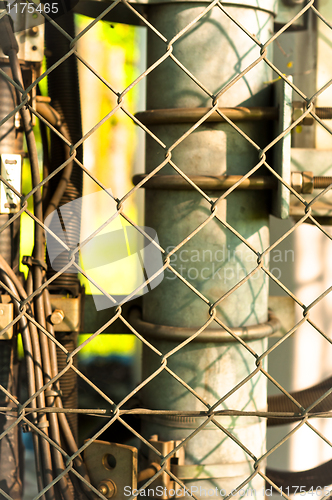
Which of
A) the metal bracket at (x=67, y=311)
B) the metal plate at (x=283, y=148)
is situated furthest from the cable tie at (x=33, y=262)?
the metal plate at (x=283, y=148)

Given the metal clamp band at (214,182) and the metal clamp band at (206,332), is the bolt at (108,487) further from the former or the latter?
the metal clamp band at (214,182)

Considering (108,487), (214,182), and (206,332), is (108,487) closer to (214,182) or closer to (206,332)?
(206,332)

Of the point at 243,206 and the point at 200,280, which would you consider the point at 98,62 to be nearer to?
the point at 243,206

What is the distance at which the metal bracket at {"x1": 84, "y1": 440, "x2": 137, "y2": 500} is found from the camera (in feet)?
3.58

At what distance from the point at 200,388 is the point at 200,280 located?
284mm

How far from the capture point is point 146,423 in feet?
3.94

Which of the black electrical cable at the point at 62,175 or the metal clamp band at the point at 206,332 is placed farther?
the black electrical cable at the point at 62,175

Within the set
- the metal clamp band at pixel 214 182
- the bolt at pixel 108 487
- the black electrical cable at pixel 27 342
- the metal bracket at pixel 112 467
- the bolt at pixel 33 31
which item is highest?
the bolt at pixel 33 31

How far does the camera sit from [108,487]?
3.72ft

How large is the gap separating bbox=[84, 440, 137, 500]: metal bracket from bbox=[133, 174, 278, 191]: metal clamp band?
68cm

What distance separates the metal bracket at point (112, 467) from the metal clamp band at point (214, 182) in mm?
680

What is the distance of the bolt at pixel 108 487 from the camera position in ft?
3.70

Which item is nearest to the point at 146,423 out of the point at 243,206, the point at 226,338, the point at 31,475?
the point at 226,338

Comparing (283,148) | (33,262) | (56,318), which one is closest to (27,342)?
(56,318)
